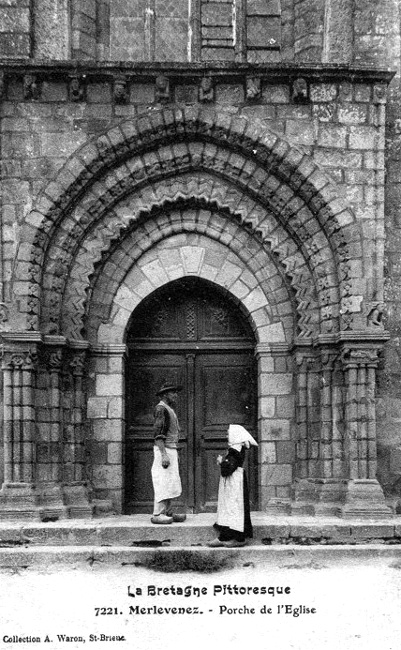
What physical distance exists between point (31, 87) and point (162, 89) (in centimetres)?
147

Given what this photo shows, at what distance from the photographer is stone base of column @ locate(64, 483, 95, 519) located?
10.0 metres

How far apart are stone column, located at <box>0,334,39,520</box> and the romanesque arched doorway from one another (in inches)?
54.7

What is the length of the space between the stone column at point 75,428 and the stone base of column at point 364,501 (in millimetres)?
2811

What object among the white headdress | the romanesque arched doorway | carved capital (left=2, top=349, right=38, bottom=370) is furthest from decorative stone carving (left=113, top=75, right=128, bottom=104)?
the white headdress

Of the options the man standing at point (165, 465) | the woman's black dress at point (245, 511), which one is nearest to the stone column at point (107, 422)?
the man standing at point (165, 465)

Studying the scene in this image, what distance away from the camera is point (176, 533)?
30.8ft

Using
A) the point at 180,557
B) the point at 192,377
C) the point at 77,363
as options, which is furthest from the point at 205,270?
the point at 180,557

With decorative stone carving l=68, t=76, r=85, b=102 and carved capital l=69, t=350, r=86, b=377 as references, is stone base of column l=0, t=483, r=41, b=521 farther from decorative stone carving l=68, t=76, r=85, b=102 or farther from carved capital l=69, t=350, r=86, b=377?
decorative stone carving l=68, t=76, r=85, b=102

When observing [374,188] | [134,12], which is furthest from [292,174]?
[134,12]

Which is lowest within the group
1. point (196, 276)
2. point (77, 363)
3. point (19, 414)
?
point (19, 414)

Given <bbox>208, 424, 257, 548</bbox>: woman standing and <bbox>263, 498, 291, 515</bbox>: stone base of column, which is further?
<bbox>263, 498, 291, 515</bbox>: stone base of column

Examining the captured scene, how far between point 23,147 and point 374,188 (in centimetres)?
401

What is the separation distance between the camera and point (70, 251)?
10398 mm

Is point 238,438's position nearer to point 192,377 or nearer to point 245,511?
point 245,511
